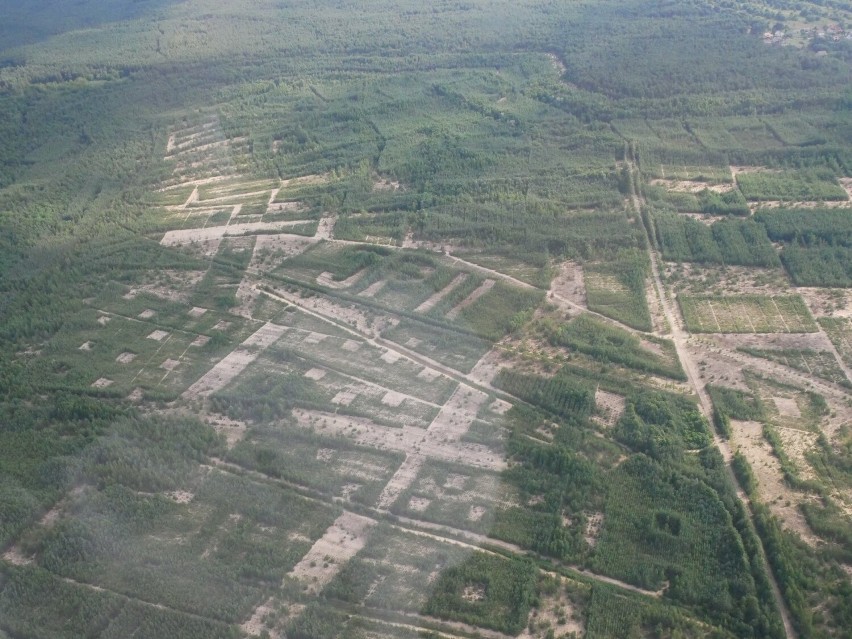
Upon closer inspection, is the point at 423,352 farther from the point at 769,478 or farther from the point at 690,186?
the point at 690,186

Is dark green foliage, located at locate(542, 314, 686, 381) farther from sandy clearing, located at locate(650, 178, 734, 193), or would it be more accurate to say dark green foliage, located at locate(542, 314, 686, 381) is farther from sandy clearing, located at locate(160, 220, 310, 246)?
sandy clearing, located at locate(160, 220, 310, 246)

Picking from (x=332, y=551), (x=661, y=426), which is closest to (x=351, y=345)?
(x=332, y=551)

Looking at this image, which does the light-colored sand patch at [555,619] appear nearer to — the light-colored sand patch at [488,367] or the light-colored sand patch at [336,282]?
the light-colored sand patch at [488,367]

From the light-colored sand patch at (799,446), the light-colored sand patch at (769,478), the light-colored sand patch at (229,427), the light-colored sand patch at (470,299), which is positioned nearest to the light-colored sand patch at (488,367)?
the light-colored sand patch at (470,299)

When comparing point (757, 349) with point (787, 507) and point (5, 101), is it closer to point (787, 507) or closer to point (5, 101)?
point (787, 507)

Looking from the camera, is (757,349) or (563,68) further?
(563,68)

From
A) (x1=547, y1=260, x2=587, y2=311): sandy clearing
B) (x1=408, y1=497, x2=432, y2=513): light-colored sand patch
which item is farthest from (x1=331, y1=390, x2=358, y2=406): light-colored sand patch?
(x1=547, y1=260, x2=587, y2=311): sandy clearing

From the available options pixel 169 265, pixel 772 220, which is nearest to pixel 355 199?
pixel 169 265
